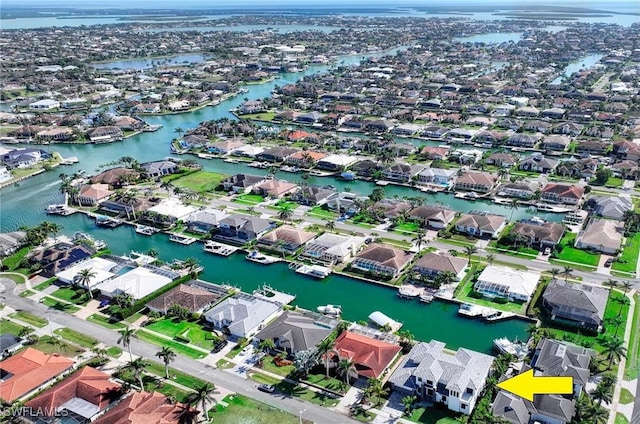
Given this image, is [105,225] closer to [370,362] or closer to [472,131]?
[370,362]

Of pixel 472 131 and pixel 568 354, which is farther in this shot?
pixel 472 131

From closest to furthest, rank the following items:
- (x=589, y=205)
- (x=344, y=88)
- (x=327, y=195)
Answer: (x=589, y=205) → (x=327, y=195) → (x=344, y=88)

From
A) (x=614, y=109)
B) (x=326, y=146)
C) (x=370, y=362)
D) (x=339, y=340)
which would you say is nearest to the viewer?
(x=370, y=362)

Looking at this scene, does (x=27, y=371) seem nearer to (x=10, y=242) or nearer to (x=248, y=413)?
(x=248, y=413)

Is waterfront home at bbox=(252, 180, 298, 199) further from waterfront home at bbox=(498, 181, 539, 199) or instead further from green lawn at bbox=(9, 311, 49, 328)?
green lawn at bbox=(9, 311, 49, 328)

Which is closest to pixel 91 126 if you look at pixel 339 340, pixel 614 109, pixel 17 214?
pixel 17 214

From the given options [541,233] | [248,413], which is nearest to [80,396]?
[248,413]
